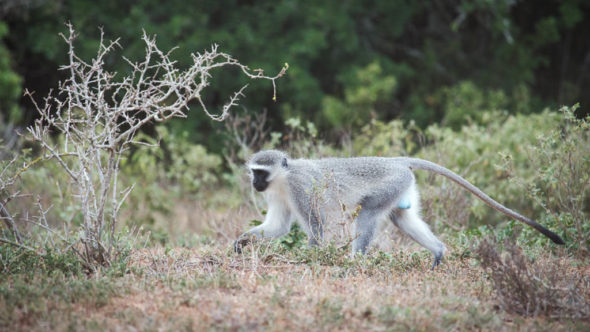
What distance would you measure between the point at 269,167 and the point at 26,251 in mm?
2415

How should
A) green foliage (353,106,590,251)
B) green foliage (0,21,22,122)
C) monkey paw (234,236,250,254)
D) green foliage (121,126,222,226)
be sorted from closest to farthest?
monkey paw (234,236,250,254) < green foliage (353,106,590,251) < green foliage (121,126,222,226) < green foliage (0,21,22,122)

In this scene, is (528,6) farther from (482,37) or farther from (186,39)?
(186,39)

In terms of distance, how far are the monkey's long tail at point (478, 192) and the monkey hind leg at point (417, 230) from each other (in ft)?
1.63

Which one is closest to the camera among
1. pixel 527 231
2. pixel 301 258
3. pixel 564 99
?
pixel 301 258

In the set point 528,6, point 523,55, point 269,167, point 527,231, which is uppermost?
point 528,6

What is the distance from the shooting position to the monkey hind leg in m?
6.12

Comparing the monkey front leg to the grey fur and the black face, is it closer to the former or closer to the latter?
the grey fur

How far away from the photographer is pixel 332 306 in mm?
4395

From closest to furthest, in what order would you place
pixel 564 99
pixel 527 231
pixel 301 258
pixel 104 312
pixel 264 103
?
1. pixel 104 312
2. pixel 301 258
3. pixel 527 231
4. pixel 264 103
5. pixel 564 99

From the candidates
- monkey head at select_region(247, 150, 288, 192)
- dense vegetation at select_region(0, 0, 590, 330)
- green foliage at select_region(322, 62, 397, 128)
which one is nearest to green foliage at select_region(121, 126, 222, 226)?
dense vegetation at select_region(0, 0, 590, 330)

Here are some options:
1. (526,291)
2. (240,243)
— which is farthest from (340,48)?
(526,291)

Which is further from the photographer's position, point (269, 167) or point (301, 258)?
point (269, 167)

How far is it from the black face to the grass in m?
0.70

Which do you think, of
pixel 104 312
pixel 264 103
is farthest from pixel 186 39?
pixel 104 312
